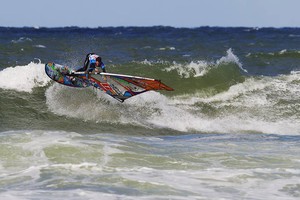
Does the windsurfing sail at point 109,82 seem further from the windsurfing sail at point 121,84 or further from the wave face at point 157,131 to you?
the wave face at point 157,131

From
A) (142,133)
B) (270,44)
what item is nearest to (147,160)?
(142,133)

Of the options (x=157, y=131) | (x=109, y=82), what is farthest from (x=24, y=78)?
(x=157, y=131)

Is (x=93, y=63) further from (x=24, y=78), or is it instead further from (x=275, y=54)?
(x=275, y=54)

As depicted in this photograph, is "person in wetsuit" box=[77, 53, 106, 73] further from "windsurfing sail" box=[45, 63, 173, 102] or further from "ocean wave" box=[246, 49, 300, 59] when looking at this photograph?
"ocean wave" box=[246, 49, 300, 59]

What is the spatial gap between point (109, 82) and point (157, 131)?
2048mm

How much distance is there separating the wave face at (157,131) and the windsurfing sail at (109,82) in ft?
1.81

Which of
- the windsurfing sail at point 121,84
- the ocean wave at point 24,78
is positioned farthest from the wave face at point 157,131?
the windsurfing sail at point 121,84

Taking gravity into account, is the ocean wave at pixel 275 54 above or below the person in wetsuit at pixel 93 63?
above

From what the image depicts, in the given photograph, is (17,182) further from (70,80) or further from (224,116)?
(224,116)

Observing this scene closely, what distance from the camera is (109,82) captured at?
1530cm

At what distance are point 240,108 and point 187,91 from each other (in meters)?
2.63

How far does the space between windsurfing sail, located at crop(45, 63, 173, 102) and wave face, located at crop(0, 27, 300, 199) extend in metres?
0.55

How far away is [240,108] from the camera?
57.7 ft

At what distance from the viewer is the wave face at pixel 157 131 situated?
7.75 m
